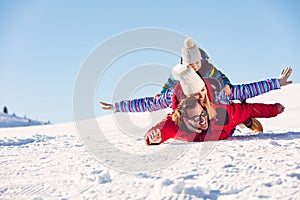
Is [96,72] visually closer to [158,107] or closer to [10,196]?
[158,107]

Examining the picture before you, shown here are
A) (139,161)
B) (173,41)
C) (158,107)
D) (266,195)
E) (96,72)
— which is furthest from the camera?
(96,72)

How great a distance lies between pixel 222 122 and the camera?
3172mm

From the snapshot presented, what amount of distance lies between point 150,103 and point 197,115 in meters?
0.79

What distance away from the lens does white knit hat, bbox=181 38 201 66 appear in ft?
11.5

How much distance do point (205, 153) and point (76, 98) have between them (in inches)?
104

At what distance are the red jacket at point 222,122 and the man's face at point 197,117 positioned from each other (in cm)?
8

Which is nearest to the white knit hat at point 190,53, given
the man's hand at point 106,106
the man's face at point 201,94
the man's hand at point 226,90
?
the man's hand at point 226,90

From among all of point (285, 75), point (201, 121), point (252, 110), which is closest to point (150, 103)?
point (201, 121)

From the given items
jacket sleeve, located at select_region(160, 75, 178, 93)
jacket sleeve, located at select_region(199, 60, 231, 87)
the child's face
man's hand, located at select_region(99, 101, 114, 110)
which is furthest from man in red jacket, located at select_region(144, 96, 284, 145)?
man's hand, located at select_region(99, 101, 114, 110)

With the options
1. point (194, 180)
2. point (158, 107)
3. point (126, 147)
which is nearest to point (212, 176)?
point (194, 180)

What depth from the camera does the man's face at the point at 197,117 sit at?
9.89ft

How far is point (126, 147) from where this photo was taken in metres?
3.09

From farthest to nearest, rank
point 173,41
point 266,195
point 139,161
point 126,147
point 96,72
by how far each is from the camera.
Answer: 1. point 96,72
2. point 173,41
3. point 126,147
4. point 139,161
5. point 266,195

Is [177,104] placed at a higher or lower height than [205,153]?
higher
